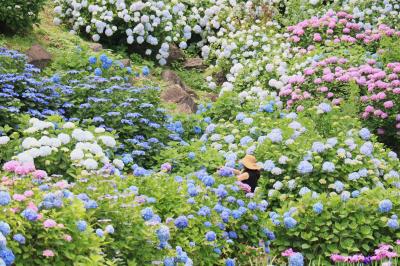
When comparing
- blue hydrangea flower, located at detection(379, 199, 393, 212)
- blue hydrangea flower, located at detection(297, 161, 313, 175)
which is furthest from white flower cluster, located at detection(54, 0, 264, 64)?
blue hydrangea flower, located at detection(379, 199, 393, 212)

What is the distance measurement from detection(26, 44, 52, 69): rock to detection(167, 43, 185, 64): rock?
287 centimetres

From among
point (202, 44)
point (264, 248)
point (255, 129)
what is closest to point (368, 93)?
point (255, 129)

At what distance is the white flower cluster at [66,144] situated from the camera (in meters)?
6.15

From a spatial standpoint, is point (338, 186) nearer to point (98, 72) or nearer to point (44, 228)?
point (98, 72)

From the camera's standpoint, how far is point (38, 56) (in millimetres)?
9695

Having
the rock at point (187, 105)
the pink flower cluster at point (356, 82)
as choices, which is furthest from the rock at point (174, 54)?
the pink flower cluster at point (356, 82)

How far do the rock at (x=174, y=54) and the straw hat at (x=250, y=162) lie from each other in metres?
5.34

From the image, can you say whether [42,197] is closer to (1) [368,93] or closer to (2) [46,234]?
(2) [46,234]

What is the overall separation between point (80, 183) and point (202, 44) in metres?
8.46

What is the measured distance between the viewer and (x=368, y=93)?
9250 mm

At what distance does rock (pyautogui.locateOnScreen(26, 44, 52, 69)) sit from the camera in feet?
31.5

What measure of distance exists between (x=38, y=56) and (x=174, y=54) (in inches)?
126

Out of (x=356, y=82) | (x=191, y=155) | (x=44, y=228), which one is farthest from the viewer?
(x=356, y=82)

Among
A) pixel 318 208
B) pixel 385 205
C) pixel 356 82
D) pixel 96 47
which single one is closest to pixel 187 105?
pixel 96 47
